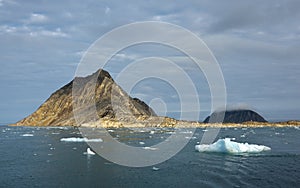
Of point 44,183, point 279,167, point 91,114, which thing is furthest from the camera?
point 91,114

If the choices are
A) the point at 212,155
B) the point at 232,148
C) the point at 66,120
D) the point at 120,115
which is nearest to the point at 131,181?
the point at 212,155

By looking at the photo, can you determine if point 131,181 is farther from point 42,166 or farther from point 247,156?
point 247,156

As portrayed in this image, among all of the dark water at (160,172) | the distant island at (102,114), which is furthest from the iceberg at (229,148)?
the distant island at (102,114)

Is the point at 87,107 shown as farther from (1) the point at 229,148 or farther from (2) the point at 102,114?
(1) the point at 229,148

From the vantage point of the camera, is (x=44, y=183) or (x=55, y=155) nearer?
(x=44, y=183)

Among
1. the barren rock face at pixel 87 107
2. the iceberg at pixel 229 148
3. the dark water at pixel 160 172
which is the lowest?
the dark water at pixel 160 172

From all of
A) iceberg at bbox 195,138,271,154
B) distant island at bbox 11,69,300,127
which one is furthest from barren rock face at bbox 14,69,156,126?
iceberg at bbox 195,138,271,154

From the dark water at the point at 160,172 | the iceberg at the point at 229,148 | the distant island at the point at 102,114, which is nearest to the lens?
the dark water at the point at 160,172

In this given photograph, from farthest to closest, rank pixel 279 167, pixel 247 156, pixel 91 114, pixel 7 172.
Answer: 1. pixel 91 114
2. pixel 247 156
3. pixel 279 167
4. pixel 7 172

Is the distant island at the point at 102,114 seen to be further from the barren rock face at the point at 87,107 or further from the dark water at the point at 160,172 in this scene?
the dark water at the point at 160,172

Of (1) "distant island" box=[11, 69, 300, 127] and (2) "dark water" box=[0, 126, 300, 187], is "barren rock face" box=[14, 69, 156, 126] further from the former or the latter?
(2) "dark water" box=[0, 126, 300, 187]

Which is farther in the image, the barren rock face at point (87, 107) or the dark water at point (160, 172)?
the barren rock face at point (87, 107)
